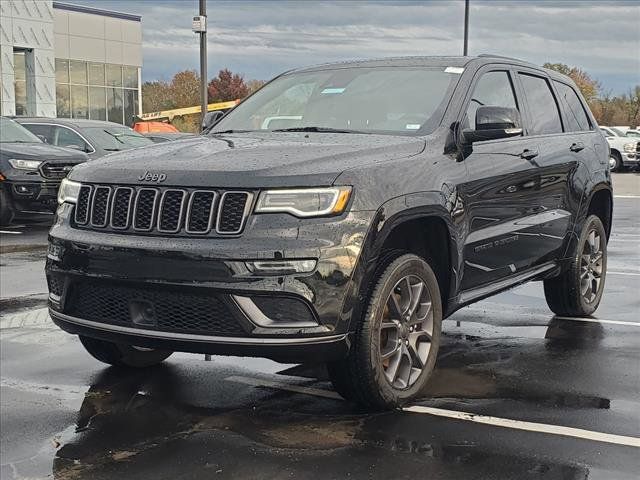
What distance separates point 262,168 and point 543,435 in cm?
190

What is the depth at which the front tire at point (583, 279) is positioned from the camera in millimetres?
6863

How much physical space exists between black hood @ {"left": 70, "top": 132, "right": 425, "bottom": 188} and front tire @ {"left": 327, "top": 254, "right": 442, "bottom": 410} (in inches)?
23.5

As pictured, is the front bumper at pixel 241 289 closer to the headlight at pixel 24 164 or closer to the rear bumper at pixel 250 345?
the rear bumper at pixel 250 345

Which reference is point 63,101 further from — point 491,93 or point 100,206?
point 100,206

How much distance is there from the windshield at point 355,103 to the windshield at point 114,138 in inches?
413

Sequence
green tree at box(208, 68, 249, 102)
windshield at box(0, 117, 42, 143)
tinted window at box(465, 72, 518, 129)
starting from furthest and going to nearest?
green tree at box(208, 68, 249, 102) < windshield at box(0, 117, 42, 143) < tinted window at box(465, 72, 518, 129)

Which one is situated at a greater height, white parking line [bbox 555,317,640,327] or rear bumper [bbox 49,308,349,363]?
rear bumper [bbox 49,308,349,363]

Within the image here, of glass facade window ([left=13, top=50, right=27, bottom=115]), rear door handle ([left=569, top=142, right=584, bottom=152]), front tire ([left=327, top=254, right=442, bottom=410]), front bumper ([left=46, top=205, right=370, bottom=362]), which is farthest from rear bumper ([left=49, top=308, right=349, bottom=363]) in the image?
glass facade window ([left=13, top=50, right=27, bottom=115])

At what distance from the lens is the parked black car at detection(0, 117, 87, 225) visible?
13398mm

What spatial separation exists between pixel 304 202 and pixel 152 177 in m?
0.77

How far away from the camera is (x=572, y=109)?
7062 mm

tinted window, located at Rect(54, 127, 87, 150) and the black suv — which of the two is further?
tinted window, located at Rect(54, 127, 87, 150)

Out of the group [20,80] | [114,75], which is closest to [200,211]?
[20,80]

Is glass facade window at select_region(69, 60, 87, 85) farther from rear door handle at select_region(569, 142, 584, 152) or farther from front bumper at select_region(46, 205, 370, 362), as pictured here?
front bumper at select_region(46, 205, 370, 362)
